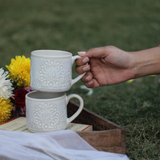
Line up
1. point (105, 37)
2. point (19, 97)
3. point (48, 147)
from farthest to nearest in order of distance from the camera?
point (105, 37) < point (19, 97) < point (48, 147)

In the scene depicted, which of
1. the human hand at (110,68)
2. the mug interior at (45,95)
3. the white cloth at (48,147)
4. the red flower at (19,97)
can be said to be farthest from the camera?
the human hand at (110,68)

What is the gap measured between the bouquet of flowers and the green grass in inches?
24.8

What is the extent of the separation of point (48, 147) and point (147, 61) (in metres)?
0.92

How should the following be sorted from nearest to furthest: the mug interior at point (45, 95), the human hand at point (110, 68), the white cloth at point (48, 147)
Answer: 1. the white cloth at point (48, 147)
2. the mug interior at point (45, 95)
3. the human hand at point (110, 68)

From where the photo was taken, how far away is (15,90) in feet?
4.33

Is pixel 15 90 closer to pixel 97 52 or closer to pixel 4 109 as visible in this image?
pixel 4 109

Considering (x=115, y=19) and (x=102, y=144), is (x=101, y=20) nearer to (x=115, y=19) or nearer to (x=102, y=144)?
(x=115, y=19)

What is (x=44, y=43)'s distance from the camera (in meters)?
3.72

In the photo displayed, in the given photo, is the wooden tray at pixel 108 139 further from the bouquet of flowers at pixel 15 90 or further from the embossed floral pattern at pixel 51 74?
the bouquet of flowers at pixel 15 90

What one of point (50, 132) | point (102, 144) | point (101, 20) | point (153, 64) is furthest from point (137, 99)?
point (101, 20)

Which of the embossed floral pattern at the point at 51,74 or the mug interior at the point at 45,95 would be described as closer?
the embossed floral pattern at the point at 51,74

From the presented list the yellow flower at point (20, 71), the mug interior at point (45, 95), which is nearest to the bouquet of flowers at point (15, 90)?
the yellow flower at point (20, 71)

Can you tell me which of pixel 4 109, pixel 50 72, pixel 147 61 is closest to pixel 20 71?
pixel 4 109

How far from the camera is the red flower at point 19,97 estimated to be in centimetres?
129
